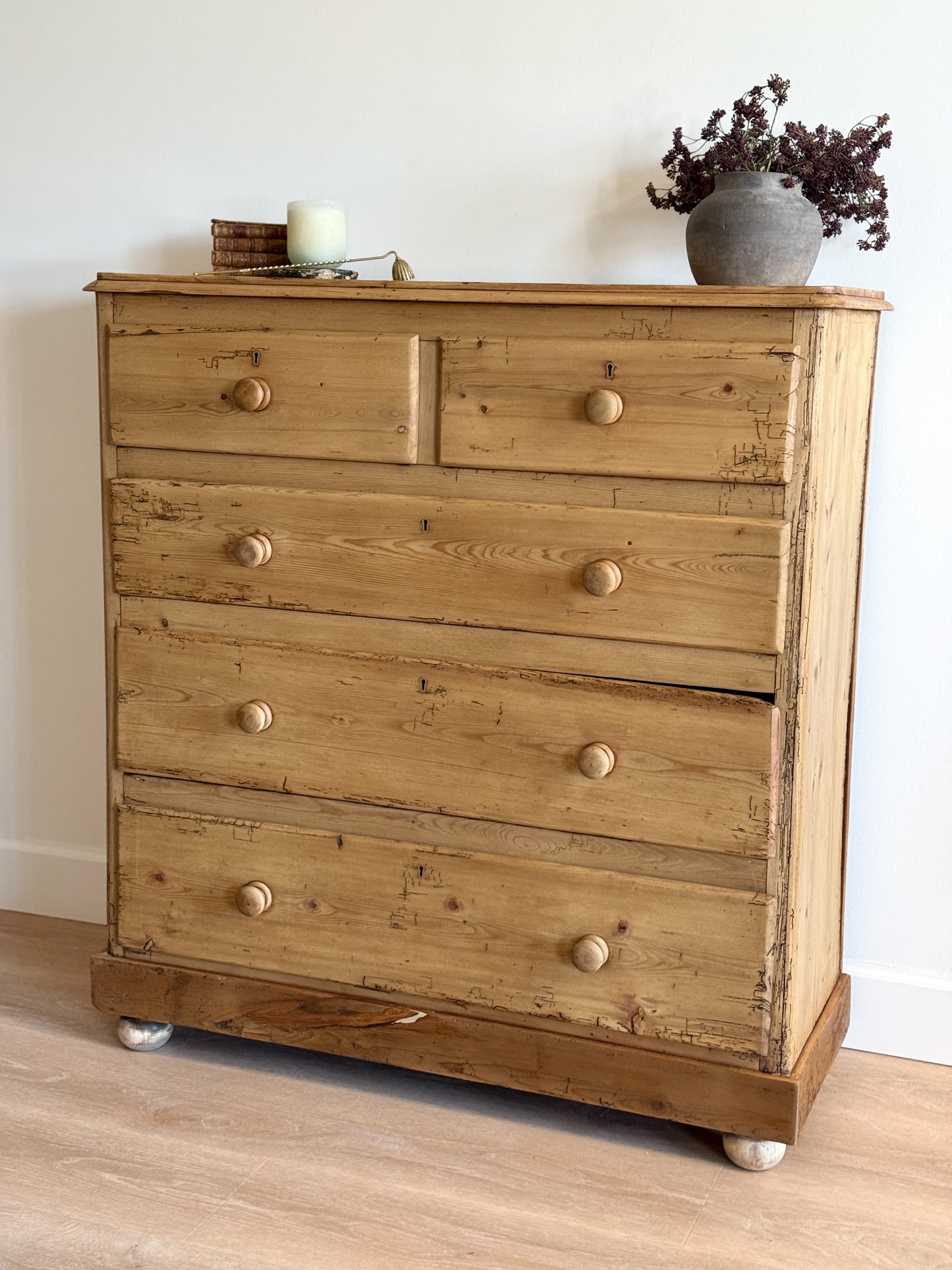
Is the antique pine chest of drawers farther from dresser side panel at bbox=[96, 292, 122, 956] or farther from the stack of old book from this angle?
the stack of old book

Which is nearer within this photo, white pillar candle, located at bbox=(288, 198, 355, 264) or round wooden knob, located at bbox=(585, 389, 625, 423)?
round wooden knob, located at bbox=(585, 389, 625, 423)

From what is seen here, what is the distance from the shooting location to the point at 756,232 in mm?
1700

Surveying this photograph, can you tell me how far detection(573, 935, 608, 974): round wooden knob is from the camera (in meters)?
1.72

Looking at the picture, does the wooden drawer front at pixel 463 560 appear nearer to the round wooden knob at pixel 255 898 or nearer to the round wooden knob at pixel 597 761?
the round wooden knob at pixel 597 761

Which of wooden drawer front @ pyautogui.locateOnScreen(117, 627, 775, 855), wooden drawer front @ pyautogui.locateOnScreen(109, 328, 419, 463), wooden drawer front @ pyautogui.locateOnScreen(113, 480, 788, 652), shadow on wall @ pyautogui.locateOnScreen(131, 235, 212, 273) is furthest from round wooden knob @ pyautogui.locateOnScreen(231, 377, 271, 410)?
shadow on wall @ pyautogui.locateOnScreen(131, 235, 212, 273)

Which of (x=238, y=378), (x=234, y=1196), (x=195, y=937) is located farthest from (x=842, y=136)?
(x=234, y=1196)

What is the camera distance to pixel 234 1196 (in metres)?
1.68

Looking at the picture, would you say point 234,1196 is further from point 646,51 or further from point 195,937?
point 646,51

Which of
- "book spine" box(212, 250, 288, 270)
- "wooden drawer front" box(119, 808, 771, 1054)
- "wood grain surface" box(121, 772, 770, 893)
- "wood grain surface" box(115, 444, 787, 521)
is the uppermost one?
"book spine" box(212, 250, 288, 270)

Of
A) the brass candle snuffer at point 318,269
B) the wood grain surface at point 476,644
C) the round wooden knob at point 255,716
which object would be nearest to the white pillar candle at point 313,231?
the brass candle snuffer at point 318,269

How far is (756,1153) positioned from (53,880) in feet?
4.69

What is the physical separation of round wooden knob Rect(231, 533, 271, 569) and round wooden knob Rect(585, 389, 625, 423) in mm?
486

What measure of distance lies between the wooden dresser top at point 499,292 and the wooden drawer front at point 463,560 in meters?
0.25

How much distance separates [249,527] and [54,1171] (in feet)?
2.87
